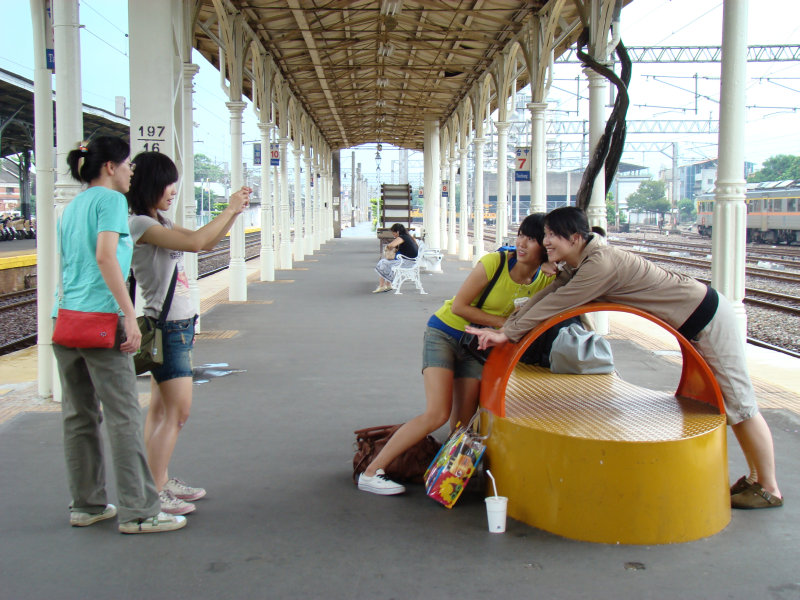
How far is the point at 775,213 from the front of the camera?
127 feet

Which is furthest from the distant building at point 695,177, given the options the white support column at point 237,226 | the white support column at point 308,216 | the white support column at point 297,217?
the white support column at point 237,226

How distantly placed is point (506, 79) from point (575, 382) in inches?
576

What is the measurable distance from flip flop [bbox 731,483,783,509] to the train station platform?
51mm

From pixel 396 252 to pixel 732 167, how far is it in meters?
10.0

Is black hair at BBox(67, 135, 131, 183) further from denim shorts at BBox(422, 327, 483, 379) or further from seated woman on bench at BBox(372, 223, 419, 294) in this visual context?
seated woman on bench at BBox(372, 223, 419, 294)

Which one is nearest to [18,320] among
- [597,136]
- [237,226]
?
[237,226]

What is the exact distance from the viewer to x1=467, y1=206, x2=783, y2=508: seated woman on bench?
13.0 ft

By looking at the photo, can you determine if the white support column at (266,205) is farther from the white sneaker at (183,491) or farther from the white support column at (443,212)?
the white sneaker at (183,491)

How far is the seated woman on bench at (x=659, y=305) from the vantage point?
3.96 meters

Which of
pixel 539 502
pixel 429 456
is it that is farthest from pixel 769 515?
pixel 429 456

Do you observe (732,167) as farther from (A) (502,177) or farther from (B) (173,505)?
(A) (502,177)

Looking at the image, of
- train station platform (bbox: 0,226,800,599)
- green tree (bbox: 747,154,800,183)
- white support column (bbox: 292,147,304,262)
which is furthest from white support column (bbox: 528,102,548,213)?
green tree (bbox: 747,154,800,183)

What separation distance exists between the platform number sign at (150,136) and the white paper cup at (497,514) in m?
5.66

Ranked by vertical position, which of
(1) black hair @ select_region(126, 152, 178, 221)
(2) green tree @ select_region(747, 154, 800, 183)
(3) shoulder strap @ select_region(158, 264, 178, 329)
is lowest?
(3) shoulder strap @ select_region(158, 264, 178, 329)
